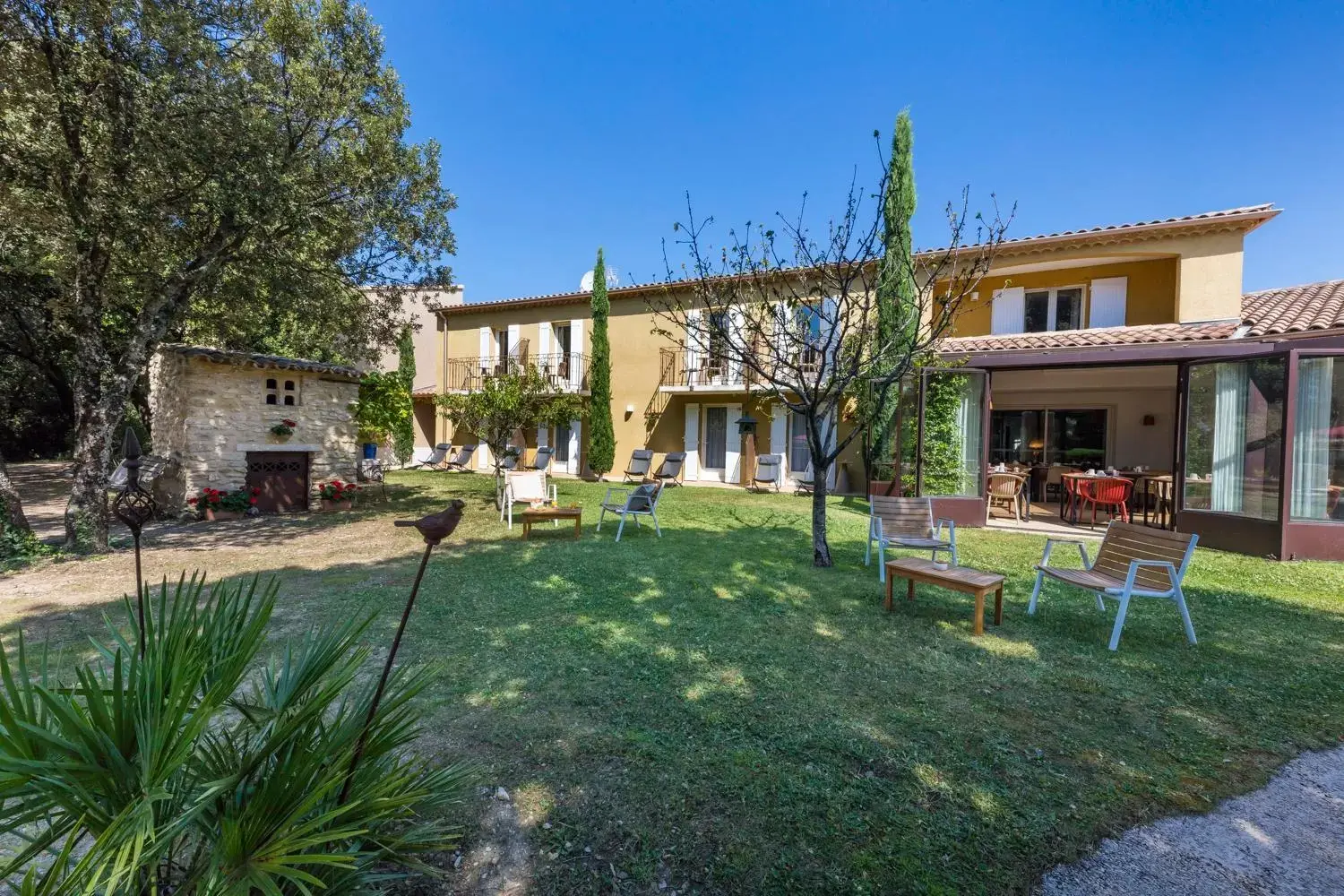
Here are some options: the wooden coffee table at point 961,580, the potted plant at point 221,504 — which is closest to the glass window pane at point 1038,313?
the wooden coffee table at point 961,580

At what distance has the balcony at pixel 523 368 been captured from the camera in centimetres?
1783

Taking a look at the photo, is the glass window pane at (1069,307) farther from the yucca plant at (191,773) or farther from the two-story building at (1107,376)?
the yucca plant at (191,773)

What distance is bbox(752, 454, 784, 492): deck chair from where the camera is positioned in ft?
49.6

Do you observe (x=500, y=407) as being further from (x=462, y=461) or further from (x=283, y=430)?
(x=462, y=461)

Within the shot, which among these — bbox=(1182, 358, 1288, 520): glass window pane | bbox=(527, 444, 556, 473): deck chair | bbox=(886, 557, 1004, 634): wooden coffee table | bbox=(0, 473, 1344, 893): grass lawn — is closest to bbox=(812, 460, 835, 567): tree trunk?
bbox=(0, 473, 1344, 893): grass lawn

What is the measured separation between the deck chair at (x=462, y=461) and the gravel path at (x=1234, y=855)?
19.4 m

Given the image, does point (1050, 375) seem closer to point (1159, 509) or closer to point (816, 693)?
point (1159, 509)

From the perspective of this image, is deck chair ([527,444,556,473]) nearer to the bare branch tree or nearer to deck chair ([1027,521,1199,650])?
the bare branch tree

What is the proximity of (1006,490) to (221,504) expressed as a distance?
13.6m

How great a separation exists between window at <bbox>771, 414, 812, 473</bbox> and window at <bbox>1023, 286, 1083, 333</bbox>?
18.7 ft

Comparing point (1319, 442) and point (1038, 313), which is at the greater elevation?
point (1038, 313)

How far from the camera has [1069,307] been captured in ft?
42.4

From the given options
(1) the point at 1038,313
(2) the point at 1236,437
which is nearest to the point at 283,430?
(2) the point at 1236,437

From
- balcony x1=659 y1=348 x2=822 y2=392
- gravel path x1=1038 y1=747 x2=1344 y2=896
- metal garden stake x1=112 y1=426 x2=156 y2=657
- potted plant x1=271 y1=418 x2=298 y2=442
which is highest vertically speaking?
balcony x1=659 y1=348 x2=822 y2=392
